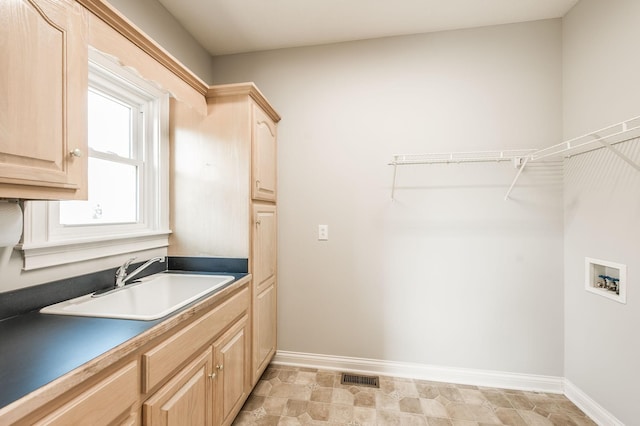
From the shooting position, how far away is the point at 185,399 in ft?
3.74

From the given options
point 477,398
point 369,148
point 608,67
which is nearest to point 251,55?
point 369,148

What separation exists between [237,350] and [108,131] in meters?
1.50

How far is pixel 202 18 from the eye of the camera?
1940 millimetres

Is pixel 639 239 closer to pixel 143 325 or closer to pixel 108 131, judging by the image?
pixel 143 325

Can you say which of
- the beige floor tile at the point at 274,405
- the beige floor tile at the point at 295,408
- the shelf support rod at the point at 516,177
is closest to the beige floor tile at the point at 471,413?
the beige floor tile at the point at 295,408

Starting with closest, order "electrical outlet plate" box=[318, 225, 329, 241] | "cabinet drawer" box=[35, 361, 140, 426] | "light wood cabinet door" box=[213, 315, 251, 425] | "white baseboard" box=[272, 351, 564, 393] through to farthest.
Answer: "cabinet drawer" box=[35, 361, 140, 426], "light wood cabinet door" box=[213, 315, 251, 425], "white baseboard" box=[272, 351, 564, 393], "electrical outlet plate" box=[318, 225, 329, 241]

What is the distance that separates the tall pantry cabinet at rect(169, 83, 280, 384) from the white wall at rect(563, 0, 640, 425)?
209 centimetres

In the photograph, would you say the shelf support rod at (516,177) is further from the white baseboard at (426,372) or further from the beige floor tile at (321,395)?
the beige floor tile at (321,395)

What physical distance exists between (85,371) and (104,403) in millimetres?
151

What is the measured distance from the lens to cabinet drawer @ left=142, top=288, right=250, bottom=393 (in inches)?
37.9

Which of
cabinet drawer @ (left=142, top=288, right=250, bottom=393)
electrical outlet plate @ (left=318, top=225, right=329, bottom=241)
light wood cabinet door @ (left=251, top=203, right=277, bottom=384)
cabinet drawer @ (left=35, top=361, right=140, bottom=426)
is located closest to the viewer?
cabinet drawer @ (left=35, top=361, right=140, bottom=426)

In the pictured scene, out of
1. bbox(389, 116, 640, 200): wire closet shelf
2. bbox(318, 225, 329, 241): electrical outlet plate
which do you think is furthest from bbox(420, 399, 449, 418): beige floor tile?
bbox(389, 116, 640, 200): wire closet shelf

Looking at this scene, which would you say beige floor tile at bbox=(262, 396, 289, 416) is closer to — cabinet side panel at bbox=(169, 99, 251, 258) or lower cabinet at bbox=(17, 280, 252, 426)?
lower cabinet at bbox=(17, 280, 252, 426)

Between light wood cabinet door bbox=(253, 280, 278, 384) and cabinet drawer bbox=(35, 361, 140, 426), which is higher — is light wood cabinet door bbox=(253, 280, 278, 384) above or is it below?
below
